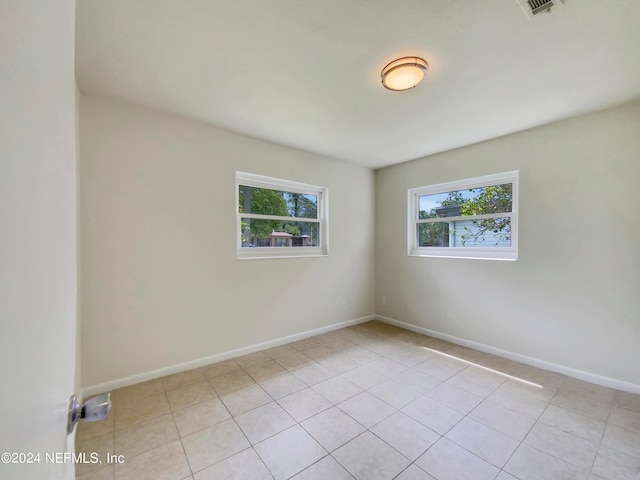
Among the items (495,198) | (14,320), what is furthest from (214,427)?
(495,198)

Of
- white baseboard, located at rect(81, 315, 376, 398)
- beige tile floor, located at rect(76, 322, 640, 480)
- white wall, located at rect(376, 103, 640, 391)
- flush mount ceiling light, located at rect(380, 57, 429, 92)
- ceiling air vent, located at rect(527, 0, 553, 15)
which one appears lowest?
beige tile floor, located at rect(76, 322, 640, 480)

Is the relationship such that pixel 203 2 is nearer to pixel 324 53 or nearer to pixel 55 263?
pixel 324 53

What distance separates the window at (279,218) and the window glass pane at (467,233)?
4.62 feet

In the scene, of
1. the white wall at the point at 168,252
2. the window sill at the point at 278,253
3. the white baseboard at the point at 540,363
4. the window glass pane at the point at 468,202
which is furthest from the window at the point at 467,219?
the white wall at the point at 168,252

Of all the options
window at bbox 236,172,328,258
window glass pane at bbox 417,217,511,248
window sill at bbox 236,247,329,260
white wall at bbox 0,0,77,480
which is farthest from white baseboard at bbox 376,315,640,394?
white wall at bbox 0,0,77,480

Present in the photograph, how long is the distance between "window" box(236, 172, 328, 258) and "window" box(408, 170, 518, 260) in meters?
A: 1.33

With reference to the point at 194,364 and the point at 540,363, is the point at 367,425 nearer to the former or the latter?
the point at 194,364

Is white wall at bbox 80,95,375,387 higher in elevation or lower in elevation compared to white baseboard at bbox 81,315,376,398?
higher

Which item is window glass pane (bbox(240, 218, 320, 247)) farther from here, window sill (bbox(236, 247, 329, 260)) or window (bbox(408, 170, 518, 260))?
window (bbox(408, 170, 518, 260))

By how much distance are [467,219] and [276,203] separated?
232 centimetres

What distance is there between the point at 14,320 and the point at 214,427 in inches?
76.8

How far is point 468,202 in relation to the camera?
128 inches

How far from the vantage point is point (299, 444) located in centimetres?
166

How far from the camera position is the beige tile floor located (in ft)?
4.91
